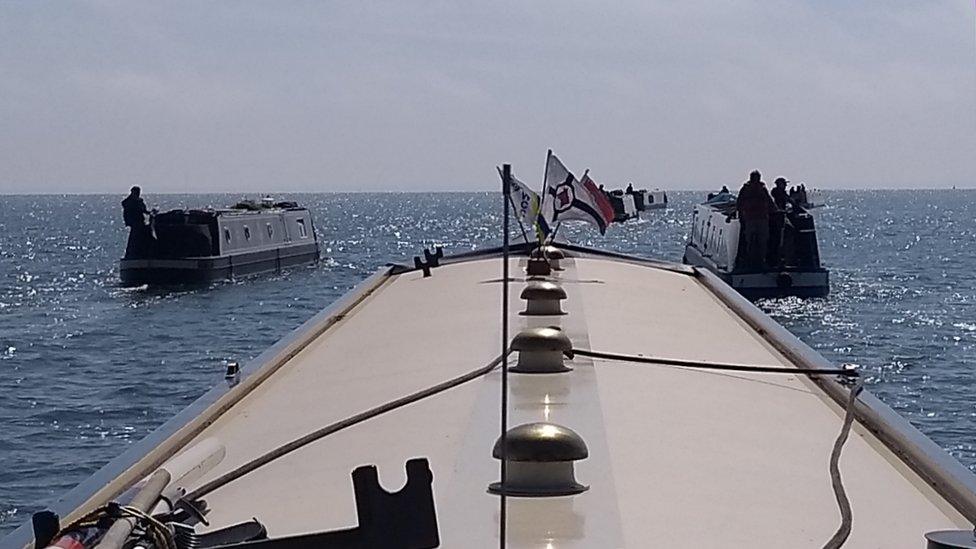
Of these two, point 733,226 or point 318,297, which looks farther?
point 318,297

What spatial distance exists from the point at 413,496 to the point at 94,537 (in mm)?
739

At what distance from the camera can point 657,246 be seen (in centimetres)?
6906

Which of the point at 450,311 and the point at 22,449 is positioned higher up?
the point at 450,311

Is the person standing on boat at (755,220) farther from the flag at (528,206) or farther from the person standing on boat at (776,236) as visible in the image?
the flag at (528,206)

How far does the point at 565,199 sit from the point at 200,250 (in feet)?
118

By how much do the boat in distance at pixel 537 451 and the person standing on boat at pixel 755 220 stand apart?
74.0ft

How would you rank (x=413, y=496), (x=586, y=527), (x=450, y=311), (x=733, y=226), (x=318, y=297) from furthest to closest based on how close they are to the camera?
(x=318, y=297)
(x=733, y=226)
(x=450, y=311)
(x=586, y=527)
(x=413, y=496)

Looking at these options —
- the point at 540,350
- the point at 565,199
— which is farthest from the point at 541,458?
the point at 565,199

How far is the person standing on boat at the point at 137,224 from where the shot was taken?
43.4m

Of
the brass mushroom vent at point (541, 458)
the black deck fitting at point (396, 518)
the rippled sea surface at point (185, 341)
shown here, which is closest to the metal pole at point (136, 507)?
the black deck fitting at point (396, 518)

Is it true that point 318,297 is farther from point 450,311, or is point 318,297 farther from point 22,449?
point 450,311

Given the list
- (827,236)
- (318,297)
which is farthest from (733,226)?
(827,236)

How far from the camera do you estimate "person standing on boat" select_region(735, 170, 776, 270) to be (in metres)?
31.2

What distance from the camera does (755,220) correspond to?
31.2 metres
